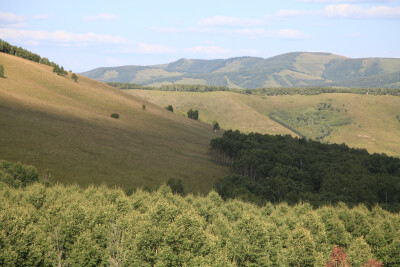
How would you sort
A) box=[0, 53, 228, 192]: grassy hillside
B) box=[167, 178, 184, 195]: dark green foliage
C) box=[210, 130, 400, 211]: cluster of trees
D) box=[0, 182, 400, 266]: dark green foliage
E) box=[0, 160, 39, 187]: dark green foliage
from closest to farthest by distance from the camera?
box=[0, 182, 400, 266]: dark green foliage, box=[0, 160, 39, 187]: dark green foliage, box=[167, 178, 184, 195]: dark green foliage, box=[0, 53, 228, 192]: grassy hillside, box=[210, 130, 400, 211]: cluster of trees

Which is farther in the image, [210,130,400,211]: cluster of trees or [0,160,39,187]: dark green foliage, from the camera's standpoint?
[210,130,400,211]: cluster of trees

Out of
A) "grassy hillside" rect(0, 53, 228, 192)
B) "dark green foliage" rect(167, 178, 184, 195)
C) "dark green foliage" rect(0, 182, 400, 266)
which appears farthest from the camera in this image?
"grassy hillside" rect(0, 53, 228, 192)

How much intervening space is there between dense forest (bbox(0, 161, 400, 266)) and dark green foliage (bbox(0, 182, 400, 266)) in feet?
0.37

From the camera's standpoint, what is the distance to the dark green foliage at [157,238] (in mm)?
41906

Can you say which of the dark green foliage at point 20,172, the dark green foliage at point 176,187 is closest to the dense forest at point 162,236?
the dark green foliage at point 20,172

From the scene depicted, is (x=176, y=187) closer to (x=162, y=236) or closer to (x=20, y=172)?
(x=20, y=172)

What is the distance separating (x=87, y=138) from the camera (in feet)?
417

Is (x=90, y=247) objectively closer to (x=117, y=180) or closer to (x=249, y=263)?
(x=249, y=263)

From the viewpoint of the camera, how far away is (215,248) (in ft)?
147

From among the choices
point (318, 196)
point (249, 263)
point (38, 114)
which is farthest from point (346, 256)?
point (38, 114)

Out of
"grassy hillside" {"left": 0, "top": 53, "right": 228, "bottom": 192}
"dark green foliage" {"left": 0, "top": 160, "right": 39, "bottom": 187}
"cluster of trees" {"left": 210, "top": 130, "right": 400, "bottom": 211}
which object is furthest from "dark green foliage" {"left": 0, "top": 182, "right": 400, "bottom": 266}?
"grassy hillside" {"left": 0, "top": 53, "right": 228, "bottom": 192}

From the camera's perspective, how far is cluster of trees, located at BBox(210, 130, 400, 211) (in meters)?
107

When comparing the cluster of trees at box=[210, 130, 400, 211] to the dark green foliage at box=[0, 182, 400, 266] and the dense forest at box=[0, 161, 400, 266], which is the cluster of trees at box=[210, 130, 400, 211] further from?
the dark green foliage at box=[0, 182, 400, 266]

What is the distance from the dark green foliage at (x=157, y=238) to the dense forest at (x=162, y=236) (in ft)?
0.37
